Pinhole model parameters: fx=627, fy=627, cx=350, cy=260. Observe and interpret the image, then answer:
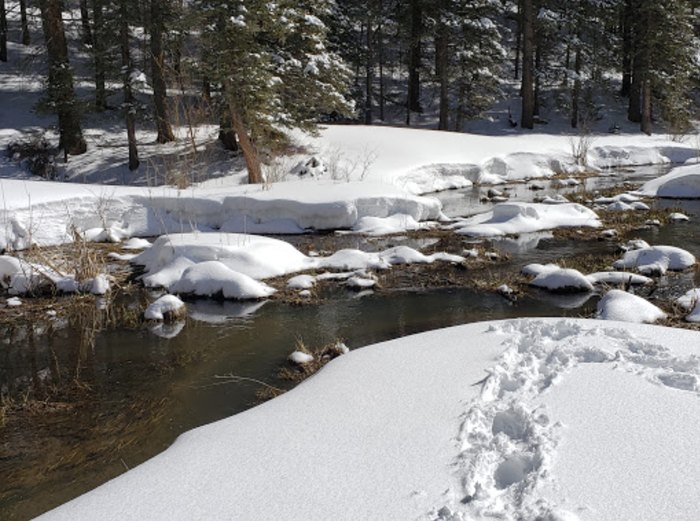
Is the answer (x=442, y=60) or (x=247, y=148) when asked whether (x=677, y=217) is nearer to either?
(x=247, y=148)

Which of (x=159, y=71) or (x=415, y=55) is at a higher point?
(x=415, y=55)

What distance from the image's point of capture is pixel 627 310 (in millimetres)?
6391

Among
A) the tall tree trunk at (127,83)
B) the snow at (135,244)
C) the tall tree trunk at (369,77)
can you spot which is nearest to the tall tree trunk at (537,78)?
the tall tree trunk at (369,77)

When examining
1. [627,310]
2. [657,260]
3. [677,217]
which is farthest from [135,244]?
[677,217]

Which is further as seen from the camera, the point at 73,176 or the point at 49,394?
the point at 73,176

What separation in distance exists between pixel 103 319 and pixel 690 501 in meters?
6.40

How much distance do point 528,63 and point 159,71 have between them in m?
14.4

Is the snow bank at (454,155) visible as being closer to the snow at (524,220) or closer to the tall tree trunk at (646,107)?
the tall tree trunk at (646,107)

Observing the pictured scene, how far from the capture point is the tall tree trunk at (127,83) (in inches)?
662

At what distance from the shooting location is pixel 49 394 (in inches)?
207

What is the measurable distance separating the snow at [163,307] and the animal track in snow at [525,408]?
3.85 metres

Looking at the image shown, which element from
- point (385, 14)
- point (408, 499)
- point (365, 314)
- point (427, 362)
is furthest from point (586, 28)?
point (408, 499)

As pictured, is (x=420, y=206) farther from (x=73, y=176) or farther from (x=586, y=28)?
(x=586, y=28)

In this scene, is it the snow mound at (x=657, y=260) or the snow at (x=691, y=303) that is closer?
the snow at (x=691, y=303)
